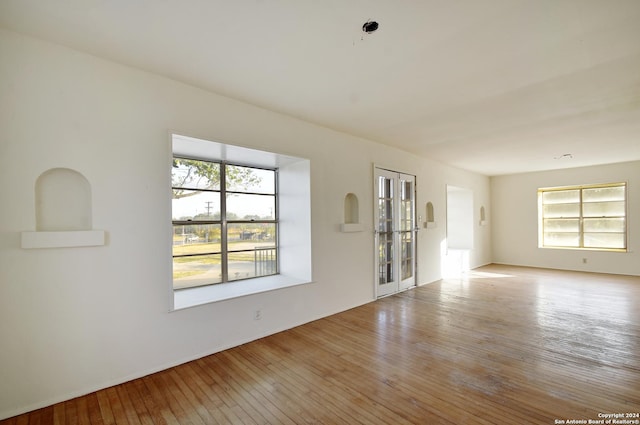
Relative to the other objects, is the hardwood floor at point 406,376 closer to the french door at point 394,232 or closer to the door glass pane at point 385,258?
the door glass pane at point 385,258

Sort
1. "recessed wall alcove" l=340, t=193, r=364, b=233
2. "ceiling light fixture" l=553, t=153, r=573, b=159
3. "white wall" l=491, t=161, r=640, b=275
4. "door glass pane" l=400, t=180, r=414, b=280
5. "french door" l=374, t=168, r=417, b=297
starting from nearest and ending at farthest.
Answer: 1. "recessed wall alcove" l=340, t=193, r=364, b=233
2. "french door" l=374, t=168, r=417, b=297
3. "door glass pane" l=400, t=180, r=414, b=280
4. "ceiling light fixture" l=553, t=153, r=573, b=159
5. "white wall" l=491, t=161, r=640, b=275

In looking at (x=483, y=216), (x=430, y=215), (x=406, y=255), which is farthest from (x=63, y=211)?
(x=483, y=216)

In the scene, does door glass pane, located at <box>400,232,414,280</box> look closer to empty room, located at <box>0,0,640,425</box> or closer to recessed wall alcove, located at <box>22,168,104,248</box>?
empty room, located at <box>0,0,640,425</box>

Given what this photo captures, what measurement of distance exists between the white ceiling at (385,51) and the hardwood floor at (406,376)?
2.70m

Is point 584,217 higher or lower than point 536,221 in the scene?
higher

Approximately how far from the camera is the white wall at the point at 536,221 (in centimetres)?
665

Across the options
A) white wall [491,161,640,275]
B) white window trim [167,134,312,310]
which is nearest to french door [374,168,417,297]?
white window trim [167,134,312,310]

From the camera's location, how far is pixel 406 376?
98.5 inches

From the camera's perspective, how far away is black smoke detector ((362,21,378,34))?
6.37ft

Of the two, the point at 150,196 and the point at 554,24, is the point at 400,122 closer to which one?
the point at 554,24

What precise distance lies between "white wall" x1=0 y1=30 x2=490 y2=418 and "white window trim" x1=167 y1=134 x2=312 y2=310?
0.21 meters

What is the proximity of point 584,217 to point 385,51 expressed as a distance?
838 centimetres

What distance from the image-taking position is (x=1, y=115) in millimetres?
2012

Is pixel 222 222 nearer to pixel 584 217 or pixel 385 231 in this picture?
pixel 385 231
